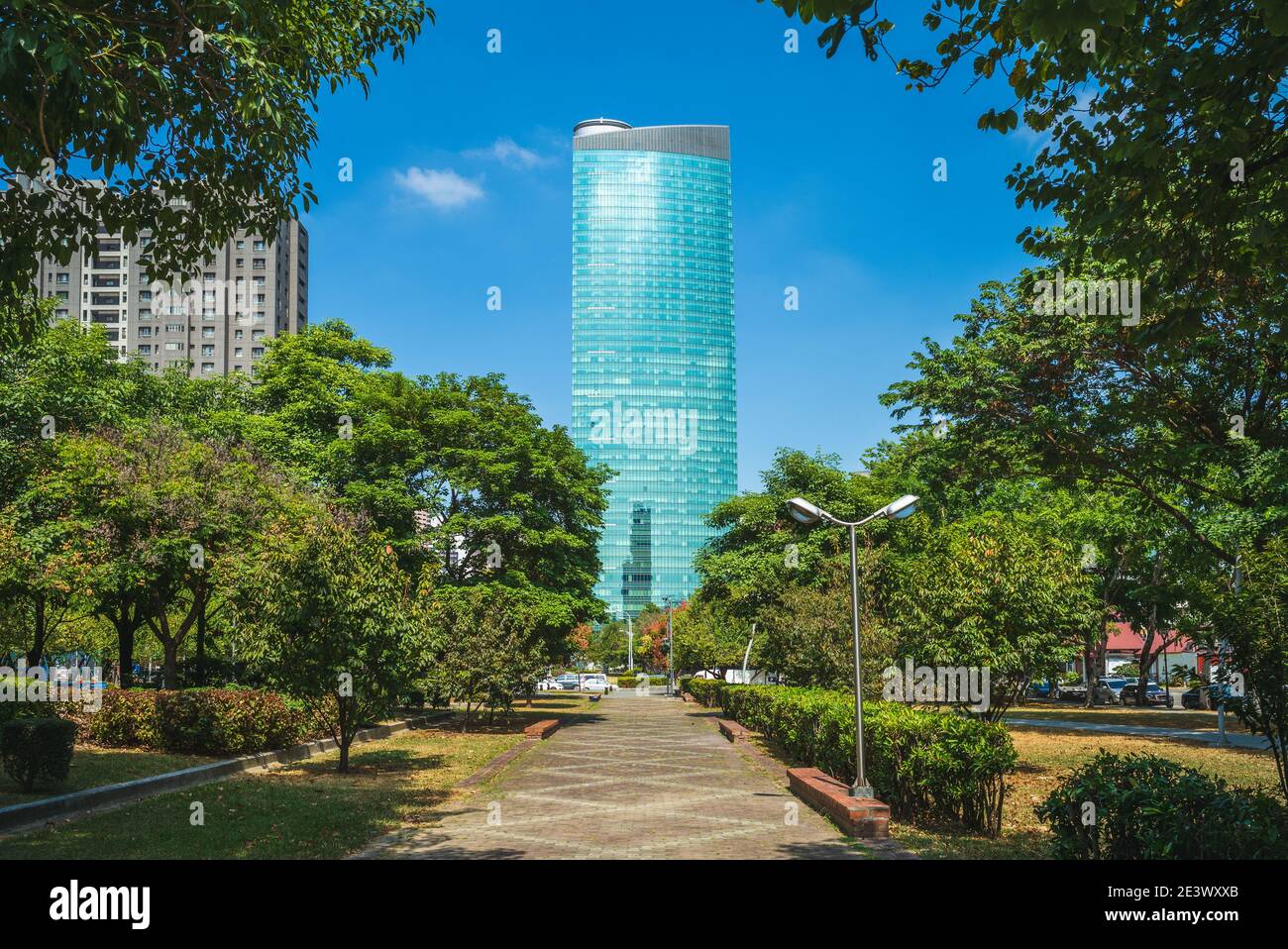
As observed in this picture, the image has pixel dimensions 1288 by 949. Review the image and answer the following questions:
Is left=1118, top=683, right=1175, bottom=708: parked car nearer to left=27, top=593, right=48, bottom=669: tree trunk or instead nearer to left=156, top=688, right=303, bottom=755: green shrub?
left=156, top=688, right=303, bottom=755: green shrub

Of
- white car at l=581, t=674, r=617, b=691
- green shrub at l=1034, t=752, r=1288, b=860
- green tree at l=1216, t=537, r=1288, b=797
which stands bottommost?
white car at l=581, t=674, r=617, b=691

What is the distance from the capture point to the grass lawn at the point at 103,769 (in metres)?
12.5

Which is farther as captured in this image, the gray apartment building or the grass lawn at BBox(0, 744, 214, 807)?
the gray apartment building

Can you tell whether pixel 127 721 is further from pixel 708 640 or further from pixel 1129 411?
pixel 708 640

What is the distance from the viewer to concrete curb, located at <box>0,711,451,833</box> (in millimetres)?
10883

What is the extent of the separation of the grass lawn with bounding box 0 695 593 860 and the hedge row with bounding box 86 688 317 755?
3.11 ft

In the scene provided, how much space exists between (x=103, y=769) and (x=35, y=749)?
274 cm

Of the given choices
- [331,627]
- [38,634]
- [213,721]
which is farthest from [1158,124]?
[38,634]

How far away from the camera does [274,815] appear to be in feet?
39.1

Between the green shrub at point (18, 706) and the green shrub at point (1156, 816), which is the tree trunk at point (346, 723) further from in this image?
the green shrub at point (1156, 816)

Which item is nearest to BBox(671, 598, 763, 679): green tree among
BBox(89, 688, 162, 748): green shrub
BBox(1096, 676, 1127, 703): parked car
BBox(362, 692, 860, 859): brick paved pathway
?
BBox(1096, 676, 1127, 703): parked car

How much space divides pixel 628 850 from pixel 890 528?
72.3 ft

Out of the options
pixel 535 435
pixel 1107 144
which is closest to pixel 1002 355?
pixel 1107 144
